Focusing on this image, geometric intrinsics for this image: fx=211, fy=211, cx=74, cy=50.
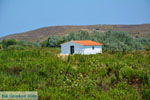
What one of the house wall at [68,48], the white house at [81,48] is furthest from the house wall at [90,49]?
the house wall at [68,48]

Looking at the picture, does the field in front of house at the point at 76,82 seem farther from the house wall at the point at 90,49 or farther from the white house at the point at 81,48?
the house wall at the point at 90,49

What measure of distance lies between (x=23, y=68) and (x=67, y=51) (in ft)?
63.6

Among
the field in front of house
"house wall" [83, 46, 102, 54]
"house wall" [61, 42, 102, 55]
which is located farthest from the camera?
"house wall" [83, 46, 102, 54]

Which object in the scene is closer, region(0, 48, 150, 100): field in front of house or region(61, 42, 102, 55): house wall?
region(0, 48, 150, 100): field in front of house

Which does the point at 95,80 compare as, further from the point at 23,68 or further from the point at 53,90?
the point at 23,68

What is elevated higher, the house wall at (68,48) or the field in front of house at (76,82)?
the field in front of house at (76,82)

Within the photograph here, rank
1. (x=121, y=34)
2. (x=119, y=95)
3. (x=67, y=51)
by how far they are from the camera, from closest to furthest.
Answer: (x=119, y=95) → (x=67, y=51) → (x=121, y=34)

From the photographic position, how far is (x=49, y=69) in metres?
9.09

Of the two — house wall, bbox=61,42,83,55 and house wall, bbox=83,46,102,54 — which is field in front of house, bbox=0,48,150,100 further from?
house wall, bbox=83,46,102,54

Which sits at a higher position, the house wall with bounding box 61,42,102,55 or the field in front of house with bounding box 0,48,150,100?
the field in front of house with bounding box 0,48,150,100

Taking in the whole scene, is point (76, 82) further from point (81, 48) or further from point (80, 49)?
point (80, 49)

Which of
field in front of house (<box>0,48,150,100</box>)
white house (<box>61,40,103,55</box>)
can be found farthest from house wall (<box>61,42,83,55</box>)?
field in front of house (<box>0,48,150,100</box>)

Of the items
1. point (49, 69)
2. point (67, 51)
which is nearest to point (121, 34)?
point (67, 51)

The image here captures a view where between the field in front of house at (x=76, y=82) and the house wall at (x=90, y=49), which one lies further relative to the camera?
the house wall at (x=90, y=49)
